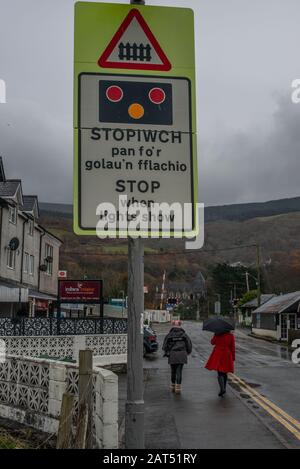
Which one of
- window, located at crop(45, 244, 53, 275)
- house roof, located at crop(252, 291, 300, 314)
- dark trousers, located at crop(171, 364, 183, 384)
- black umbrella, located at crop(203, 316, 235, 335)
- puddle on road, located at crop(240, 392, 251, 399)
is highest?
window, located at crop(45, 244, 53, 275)

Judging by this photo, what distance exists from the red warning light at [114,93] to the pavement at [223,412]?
5773 mm

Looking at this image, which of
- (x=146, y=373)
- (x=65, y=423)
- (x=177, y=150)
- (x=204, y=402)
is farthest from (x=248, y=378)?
(x=177, y=150)

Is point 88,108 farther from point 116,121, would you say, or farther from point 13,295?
point 13,295

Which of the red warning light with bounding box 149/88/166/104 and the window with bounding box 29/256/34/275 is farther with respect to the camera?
the window with bounding box 29/256/34/275

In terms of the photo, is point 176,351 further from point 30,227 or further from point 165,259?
point 165,259

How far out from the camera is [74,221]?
3236 millimetres

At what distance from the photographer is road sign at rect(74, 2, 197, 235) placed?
330cm

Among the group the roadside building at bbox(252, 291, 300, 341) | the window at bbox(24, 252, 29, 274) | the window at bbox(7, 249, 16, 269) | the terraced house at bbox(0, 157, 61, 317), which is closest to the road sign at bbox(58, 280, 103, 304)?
the terraced house at bbox(0, 157, 61, 317)

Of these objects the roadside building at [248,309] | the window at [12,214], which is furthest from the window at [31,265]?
the roadside building at [248,309]

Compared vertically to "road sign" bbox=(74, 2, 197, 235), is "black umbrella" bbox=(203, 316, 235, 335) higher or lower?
lower

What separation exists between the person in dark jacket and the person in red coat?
2.67ft

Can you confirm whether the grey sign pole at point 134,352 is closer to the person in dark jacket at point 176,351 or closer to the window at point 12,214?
the person in dark jacket at point 176,351

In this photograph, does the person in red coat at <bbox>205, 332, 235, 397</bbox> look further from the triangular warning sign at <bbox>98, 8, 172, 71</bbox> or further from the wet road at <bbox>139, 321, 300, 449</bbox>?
the triangular warning sign at <bbox>98, 8, 172, 71</bbox>

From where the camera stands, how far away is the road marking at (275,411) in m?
9.31
